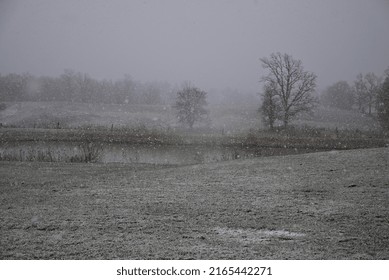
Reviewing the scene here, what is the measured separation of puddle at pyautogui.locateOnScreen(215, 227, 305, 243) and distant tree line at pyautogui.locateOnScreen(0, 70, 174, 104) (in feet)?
286

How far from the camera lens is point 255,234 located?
18.5 ft

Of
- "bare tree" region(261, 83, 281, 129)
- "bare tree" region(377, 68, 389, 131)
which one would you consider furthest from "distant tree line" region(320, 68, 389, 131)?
"bare tree" region(261, 83, 281, 129)

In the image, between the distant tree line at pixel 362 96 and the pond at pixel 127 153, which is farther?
the distant tree line at pixel 362 96

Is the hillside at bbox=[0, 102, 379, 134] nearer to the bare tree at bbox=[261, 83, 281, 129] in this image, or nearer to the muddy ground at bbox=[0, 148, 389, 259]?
the bare tree at bbox=[261, 83, 281, 129]

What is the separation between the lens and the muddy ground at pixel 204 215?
4961mm

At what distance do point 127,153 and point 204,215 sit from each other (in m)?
18.6

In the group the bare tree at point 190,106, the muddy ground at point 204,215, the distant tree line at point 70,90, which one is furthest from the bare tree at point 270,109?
the distant tree line at point 70,90

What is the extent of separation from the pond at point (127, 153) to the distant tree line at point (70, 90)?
63464mm

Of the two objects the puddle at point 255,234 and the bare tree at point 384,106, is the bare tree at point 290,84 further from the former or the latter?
the puddle at point 255,234

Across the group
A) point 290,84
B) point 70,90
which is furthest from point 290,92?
point 70,90

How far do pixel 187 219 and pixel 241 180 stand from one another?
177 inches

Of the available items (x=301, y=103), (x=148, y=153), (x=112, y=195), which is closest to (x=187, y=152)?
(x=148, y=153)

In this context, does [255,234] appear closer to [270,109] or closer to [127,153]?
[127,153]
